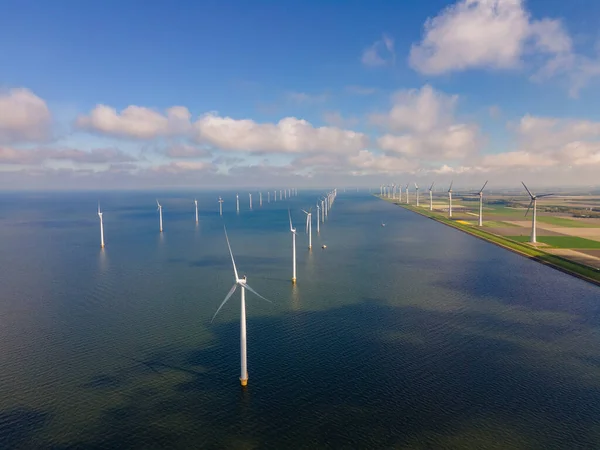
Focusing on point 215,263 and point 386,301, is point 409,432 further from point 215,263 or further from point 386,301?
point 215,263

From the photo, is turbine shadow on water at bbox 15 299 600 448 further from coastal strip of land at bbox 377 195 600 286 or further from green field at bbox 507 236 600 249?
green field at bbox 507 236 600 249

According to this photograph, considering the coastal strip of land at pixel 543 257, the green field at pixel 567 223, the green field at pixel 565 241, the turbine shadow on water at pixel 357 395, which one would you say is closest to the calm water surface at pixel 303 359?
the turbine shadow on water at pixel 357 395

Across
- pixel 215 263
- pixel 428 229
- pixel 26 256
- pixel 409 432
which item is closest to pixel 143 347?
pixel 409 432

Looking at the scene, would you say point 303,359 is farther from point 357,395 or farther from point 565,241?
point 565,241

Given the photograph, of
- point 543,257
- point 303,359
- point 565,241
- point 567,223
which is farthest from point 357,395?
point 567,223

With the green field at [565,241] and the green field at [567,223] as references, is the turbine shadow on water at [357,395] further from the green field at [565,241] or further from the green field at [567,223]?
the green field at [567,223]
